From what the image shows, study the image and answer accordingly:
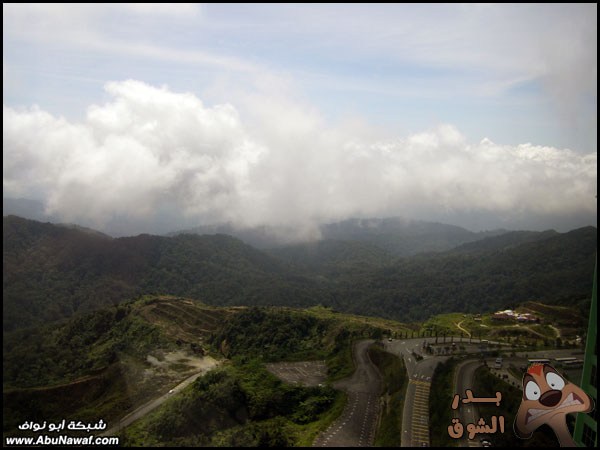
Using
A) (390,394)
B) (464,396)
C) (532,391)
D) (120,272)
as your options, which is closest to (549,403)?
(532,391)

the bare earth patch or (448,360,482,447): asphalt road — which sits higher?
(448,360,482,447): asphalt road

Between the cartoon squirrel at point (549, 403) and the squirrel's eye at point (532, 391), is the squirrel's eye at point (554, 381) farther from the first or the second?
the squirrel's eye at point (532, 391)

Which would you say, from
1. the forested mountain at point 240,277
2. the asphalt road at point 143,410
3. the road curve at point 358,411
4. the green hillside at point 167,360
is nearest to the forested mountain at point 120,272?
the forested mountain at point 240,277

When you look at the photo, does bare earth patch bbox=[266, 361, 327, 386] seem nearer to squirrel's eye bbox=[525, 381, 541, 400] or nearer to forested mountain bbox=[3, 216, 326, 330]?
squirrel's eye bbox=[525, 381, 541, 400]

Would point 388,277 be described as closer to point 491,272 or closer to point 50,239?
point 491,272

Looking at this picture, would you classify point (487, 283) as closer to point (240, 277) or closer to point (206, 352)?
point (240, 277)

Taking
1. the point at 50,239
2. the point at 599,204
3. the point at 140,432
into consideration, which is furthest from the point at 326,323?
the point at 50,239

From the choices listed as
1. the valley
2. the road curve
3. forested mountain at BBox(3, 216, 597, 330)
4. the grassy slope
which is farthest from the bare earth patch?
forested mountain at BBox(3, 216, 597, 330)

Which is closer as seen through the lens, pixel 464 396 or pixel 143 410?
pixel 464 396
